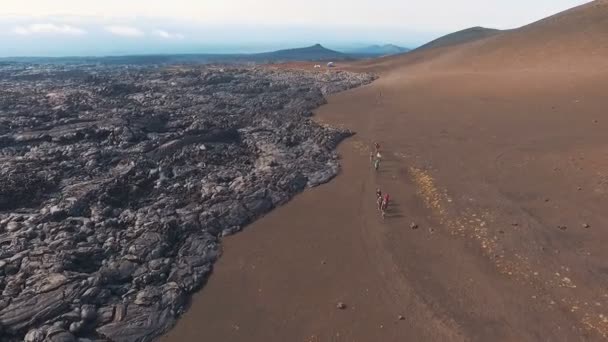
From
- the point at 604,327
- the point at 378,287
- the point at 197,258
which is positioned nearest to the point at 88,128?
the point at 197,258

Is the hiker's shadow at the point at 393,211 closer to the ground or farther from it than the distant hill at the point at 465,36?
closer to the ground

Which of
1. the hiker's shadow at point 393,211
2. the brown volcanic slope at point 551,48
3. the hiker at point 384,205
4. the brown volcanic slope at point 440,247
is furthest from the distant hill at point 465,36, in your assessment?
the hiker at point 384,205

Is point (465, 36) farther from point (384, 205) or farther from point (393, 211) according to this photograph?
point (384, 205)

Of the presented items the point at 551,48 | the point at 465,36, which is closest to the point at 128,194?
the point at 551,48

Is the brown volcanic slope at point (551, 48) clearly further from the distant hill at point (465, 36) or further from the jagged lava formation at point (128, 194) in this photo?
the jagged lava formation at point (128, 194)

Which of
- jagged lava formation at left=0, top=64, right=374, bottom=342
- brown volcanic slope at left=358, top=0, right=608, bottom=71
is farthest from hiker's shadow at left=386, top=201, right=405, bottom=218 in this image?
brown volcanic slope at left=358, top=0, right=608, bottom=71

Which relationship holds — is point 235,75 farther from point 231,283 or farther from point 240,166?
point 231,283
